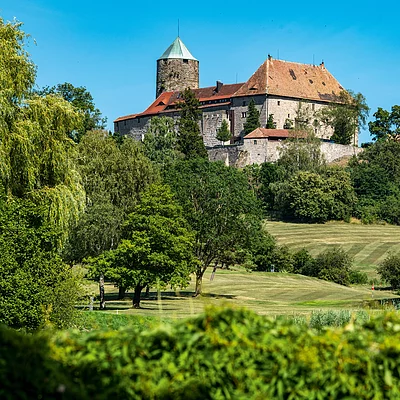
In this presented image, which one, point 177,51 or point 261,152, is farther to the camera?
point 177,51

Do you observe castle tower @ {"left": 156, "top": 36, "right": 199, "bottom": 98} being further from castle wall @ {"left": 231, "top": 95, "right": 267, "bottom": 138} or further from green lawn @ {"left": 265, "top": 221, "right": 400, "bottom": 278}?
green lawn @ {"left": 265, "top": 221, "right": 400, "bottom": 278}

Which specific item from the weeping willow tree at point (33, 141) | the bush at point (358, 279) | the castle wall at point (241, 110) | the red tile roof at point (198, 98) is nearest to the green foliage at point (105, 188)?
the weeping willow tree at point (33, 141)

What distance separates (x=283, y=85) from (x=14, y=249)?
119 meters

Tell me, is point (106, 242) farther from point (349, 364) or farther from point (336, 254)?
point (349, 364)

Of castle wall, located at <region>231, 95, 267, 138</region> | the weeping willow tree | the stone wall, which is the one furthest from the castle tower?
the weeping willow tree

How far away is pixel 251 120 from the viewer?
130 meters

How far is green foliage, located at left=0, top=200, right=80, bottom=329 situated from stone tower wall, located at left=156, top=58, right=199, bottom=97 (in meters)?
138

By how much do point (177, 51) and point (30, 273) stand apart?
14443 centimetres

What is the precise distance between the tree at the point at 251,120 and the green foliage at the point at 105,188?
3117 inches

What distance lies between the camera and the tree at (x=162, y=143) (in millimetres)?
105825

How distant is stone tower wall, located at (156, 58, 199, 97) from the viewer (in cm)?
Answer: 16025

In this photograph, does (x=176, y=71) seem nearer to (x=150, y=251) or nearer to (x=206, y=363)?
(x=150, y=251)

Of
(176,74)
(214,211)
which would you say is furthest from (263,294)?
(176,74)

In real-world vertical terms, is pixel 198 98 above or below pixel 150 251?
above
